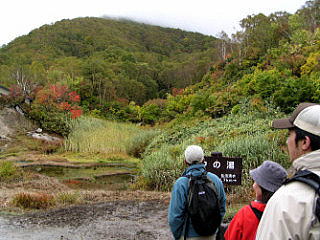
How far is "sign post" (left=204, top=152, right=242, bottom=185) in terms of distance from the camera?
548 cm

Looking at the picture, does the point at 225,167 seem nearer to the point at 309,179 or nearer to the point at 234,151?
the point at 234,151

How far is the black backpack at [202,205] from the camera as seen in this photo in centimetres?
289

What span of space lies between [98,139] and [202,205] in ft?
47.8

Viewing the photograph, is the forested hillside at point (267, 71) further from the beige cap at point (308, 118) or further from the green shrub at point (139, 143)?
the beige cap at point (308, 118)

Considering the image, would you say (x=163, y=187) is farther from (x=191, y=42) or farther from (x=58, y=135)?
(x=191, y=42)

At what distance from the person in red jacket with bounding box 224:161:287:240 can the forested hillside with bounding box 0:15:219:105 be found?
73.9ft

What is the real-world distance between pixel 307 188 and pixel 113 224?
17.4 ft

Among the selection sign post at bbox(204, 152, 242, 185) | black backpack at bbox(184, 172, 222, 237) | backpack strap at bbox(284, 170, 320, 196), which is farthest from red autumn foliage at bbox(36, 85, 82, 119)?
backpack strap at bbox(284, 170, 320, 196)

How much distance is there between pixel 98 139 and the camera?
17.0 metres

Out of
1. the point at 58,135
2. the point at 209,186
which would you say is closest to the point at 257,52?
the point at 58,135

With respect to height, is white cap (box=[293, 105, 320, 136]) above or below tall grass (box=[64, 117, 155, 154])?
Answer: above

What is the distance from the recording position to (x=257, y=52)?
2533 cm

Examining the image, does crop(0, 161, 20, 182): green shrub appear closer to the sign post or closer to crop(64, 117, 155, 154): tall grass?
crop(64, 117, 155, 154): tall grass

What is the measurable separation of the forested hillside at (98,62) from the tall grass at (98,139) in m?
6.78
